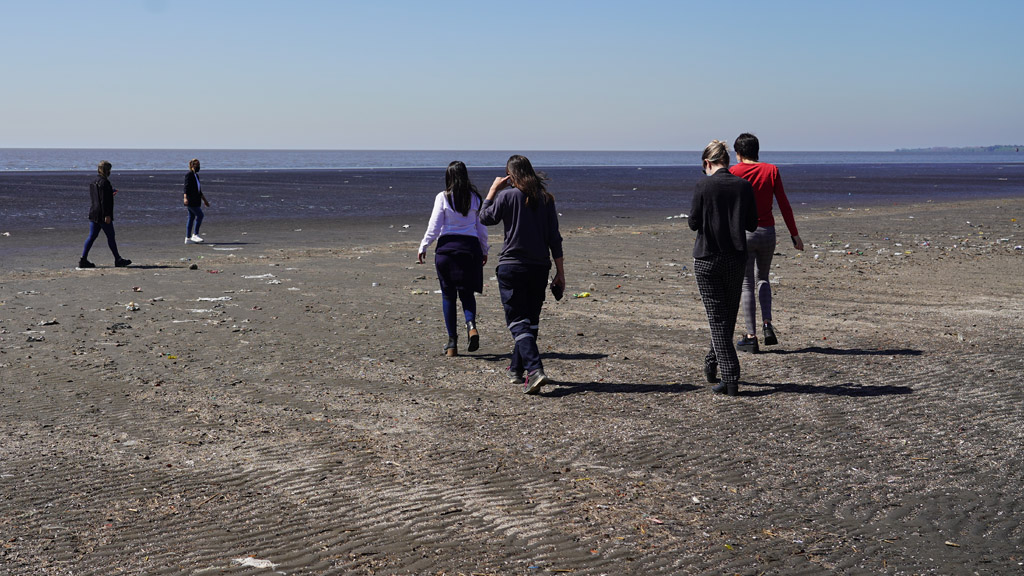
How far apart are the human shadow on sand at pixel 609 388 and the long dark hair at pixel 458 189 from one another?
1.73 m

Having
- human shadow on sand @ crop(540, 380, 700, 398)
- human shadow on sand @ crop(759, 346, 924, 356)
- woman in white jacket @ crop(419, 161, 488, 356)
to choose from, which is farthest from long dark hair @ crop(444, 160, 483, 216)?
human shadow on sand @ crop(759, 346, 924, 356)

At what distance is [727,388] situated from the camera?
271 inches

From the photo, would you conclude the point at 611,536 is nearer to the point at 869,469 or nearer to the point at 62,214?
the point at 869,469

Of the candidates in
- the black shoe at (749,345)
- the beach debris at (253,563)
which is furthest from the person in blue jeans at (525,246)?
the beach debris at (253,563)

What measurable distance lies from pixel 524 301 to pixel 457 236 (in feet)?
4.38

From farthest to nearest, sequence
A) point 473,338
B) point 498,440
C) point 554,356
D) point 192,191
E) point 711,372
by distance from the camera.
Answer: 1. point 192,191
2. point 554,356
3. point 473,338
4. point 711,372
5. point 498,440

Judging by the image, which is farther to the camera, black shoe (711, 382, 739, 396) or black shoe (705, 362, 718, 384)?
black shoe (705, 362, 718, 384)

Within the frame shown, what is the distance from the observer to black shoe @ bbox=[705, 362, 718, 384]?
7174 mm

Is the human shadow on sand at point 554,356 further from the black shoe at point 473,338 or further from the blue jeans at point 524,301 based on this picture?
the blue jeans at point 524,301

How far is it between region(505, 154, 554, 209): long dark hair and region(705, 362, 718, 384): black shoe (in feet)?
5.90

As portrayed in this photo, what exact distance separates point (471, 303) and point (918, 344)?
4.20 meters

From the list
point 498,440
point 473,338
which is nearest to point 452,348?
point 473,338

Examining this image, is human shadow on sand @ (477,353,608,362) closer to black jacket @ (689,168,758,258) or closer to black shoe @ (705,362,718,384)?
black shoe @ (705,362,718,384)

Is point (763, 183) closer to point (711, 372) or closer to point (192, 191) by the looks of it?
point (711, 372)
